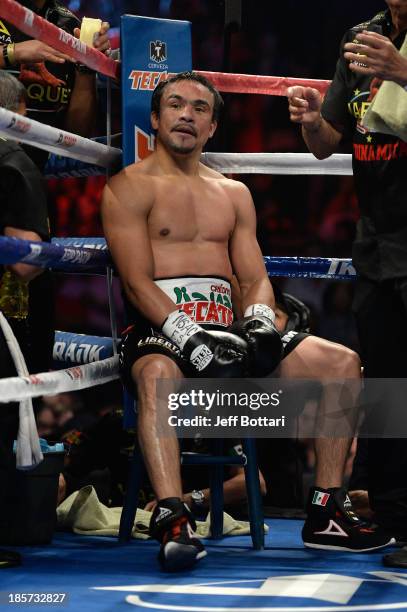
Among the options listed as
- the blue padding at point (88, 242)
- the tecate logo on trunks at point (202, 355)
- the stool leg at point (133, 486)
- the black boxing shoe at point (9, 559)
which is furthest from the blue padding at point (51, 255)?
the black boxing shoe at point (9, 559)

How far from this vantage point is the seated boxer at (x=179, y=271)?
2037mm

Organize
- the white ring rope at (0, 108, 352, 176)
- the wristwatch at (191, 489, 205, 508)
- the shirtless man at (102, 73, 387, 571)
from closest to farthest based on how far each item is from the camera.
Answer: the white ring rope at (0, 108, 352, 176) → the shirtless man at (102, 73, 387, 571) → the wristwatch at (191, 489, 205, 508)

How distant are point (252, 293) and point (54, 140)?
2.06 feet

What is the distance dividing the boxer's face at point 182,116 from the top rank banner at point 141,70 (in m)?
0.05

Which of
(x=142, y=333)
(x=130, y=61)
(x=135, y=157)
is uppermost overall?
(x=130, y=61)

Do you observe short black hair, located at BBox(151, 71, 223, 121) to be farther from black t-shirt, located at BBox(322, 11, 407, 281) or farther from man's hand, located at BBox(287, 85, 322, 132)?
black t-shirt, located at BBox(322, 11, 407, 281)

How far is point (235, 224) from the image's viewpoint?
8.11ft

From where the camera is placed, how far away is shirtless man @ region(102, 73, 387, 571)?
80.7 inches

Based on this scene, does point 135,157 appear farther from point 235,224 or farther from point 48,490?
point 48,490

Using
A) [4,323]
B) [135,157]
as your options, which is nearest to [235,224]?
[135,157]

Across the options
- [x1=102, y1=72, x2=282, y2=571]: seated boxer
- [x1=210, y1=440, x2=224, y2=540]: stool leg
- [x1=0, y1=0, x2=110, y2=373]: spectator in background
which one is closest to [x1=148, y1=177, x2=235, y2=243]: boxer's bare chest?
[x1=102, y1=72, x2=282, y2=571]: seated boxer

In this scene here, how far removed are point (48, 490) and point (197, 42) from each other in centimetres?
284

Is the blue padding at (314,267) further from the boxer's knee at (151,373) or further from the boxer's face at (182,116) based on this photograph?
the boxer's knee at (151,373)

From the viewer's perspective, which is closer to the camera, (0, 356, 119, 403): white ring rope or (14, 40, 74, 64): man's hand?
(0, 356, 119, 403): white ring rope
